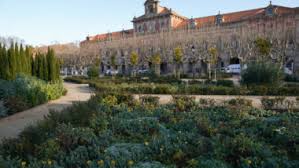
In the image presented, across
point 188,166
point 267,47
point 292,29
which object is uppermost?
point 292,29

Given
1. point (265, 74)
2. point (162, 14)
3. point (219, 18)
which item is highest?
point (162, 14)

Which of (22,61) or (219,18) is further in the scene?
(219,18)

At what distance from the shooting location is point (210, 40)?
3597 cm

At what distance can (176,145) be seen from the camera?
484 centimetres

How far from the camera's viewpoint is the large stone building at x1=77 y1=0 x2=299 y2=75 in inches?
1214

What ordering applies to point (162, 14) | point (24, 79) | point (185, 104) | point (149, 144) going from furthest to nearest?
point (162, 14) → point (24, 79) → point (185, 104) → point (149, 144)

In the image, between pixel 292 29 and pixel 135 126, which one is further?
pixel 292 29

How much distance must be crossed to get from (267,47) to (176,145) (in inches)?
814

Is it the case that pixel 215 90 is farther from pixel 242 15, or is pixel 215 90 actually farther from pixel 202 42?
pixel 242 15

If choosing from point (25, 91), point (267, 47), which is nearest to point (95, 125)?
point (25, 91)

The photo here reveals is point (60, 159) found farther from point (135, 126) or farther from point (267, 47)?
point (267, 47)

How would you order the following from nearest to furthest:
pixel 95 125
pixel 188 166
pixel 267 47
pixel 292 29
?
pixel 188 166
pixel 95 125
pixel 267 47
pixel 292 29

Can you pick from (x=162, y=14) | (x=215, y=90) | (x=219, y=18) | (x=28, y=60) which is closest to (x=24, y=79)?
(x=28, y=60)

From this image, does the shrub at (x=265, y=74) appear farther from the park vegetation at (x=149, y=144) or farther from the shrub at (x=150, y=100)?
the park vegetation at (x=149, y=144)
